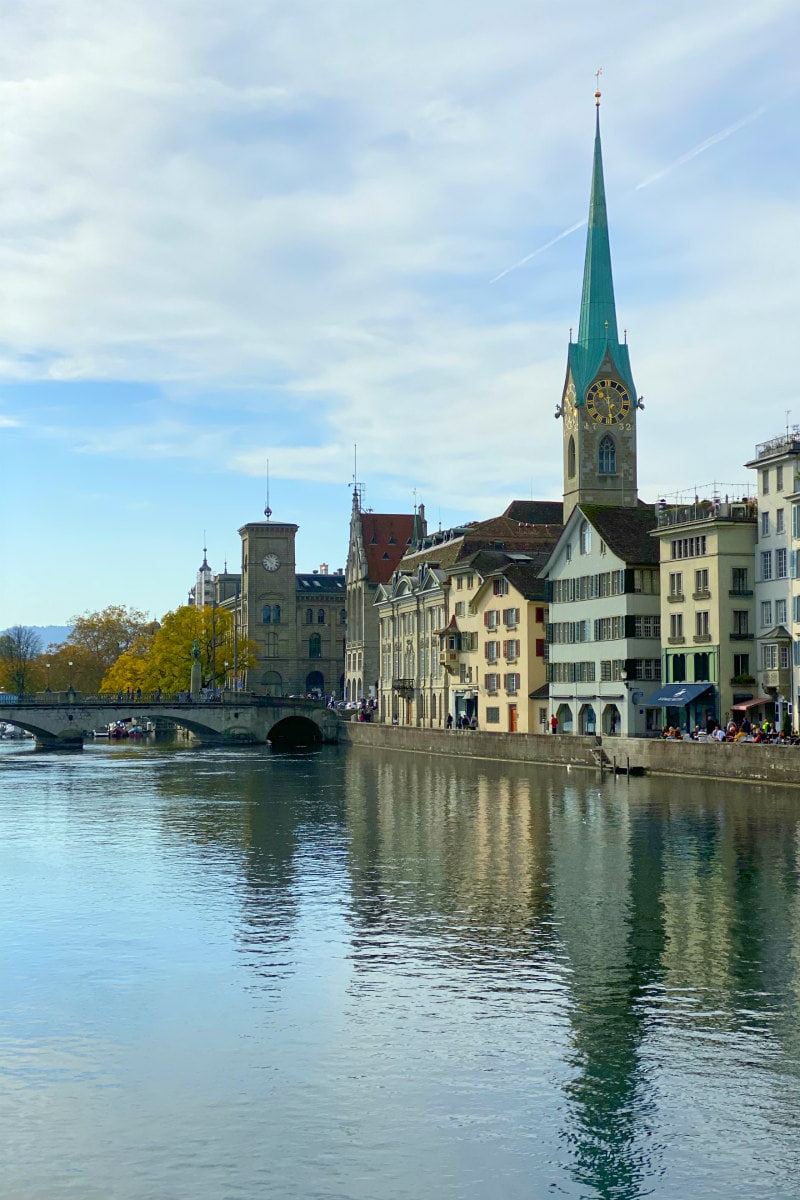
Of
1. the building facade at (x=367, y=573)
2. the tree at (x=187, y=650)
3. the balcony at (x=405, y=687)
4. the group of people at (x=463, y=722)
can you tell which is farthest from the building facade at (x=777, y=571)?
the building facade at (x=367, y=573)

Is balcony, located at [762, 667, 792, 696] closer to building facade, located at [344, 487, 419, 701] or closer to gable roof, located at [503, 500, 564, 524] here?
gable roof, located at [503, 500, 564, 524]

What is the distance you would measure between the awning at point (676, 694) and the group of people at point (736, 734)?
1447mm

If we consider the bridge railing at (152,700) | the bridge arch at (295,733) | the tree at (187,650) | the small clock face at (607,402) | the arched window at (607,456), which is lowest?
the bridge arch at (295,733)

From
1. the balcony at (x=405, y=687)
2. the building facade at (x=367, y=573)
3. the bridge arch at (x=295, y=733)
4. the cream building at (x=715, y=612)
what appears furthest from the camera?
the building facade at (x=367, y=573)

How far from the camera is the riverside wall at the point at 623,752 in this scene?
6444 cm

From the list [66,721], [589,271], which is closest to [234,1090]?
[66,721]

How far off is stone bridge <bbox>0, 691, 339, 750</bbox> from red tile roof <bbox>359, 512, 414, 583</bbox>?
37953 mm

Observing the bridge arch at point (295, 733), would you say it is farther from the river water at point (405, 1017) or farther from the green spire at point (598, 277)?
the river water at point (405, 1017)

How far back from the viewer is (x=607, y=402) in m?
130

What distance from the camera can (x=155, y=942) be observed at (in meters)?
31.8

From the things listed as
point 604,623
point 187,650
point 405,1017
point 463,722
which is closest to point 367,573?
point 187,650

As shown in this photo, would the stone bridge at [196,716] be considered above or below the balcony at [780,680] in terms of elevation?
Answer: below

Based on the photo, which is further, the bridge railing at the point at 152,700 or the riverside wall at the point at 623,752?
the bridge railing at the point at 152,700

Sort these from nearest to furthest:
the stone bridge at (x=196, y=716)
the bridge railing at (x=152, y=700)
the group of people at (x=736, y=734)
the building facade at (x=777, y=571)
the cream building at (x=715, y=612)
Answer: the group of people at (x=736, y=734) < the building facade at (x=777, y=571) < the cream building at (x=715, y=612) < the stone bridge at (x=196, y=716) < the bridge railing at (x=152, y=700)
